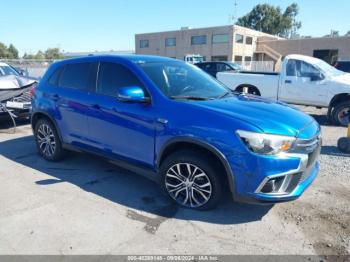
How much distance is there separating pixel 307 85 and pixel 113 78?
6752mm

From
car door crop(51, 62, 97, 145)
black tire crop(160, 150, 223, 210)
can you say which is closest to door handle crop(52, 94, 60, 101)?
car door crop(51, 62, 97, 145)

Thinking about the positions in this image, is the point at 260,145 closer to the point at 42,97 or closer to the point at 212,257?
the point at 212,257

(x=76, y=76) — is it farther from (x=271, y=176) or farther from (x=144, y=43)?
(x=144, y=43)

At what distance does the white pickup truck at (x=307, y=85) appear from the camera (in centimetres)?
873

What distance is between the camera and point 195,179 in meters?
3.64

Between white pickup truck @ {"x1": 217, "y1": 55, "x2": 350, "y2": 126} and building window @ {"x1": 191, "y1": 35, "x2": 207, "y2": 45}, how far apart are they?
36.9 metres

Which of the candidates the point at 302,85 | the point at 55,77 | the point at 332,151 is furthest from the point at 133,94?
the point at 302,85

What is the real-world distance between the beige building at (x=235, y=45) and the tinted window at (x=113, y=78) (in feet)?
123

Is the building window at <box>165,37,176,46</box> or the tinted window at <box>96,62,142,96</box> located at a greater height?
the building window at <box>165,37,176,46</box>

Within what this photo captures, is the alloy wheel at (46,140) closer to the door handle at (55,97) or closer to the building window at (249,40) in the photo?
the door handle at (55,97)

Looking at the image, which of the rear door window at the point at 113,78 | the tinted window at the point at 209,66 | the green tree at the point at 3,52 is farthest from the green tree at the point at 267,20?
the rear door window at the point at 113,78

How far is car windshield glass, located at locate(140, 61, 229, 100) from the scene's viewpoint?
3943 millimetres

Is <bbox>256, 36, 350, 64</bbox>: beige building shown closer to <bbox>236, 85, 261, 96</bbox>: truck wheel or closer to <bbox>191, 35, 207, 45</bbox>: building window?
<bbox>191, 35, 207, 45</bbox>: building window

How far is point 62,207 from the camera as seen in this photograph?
12.7 feet
